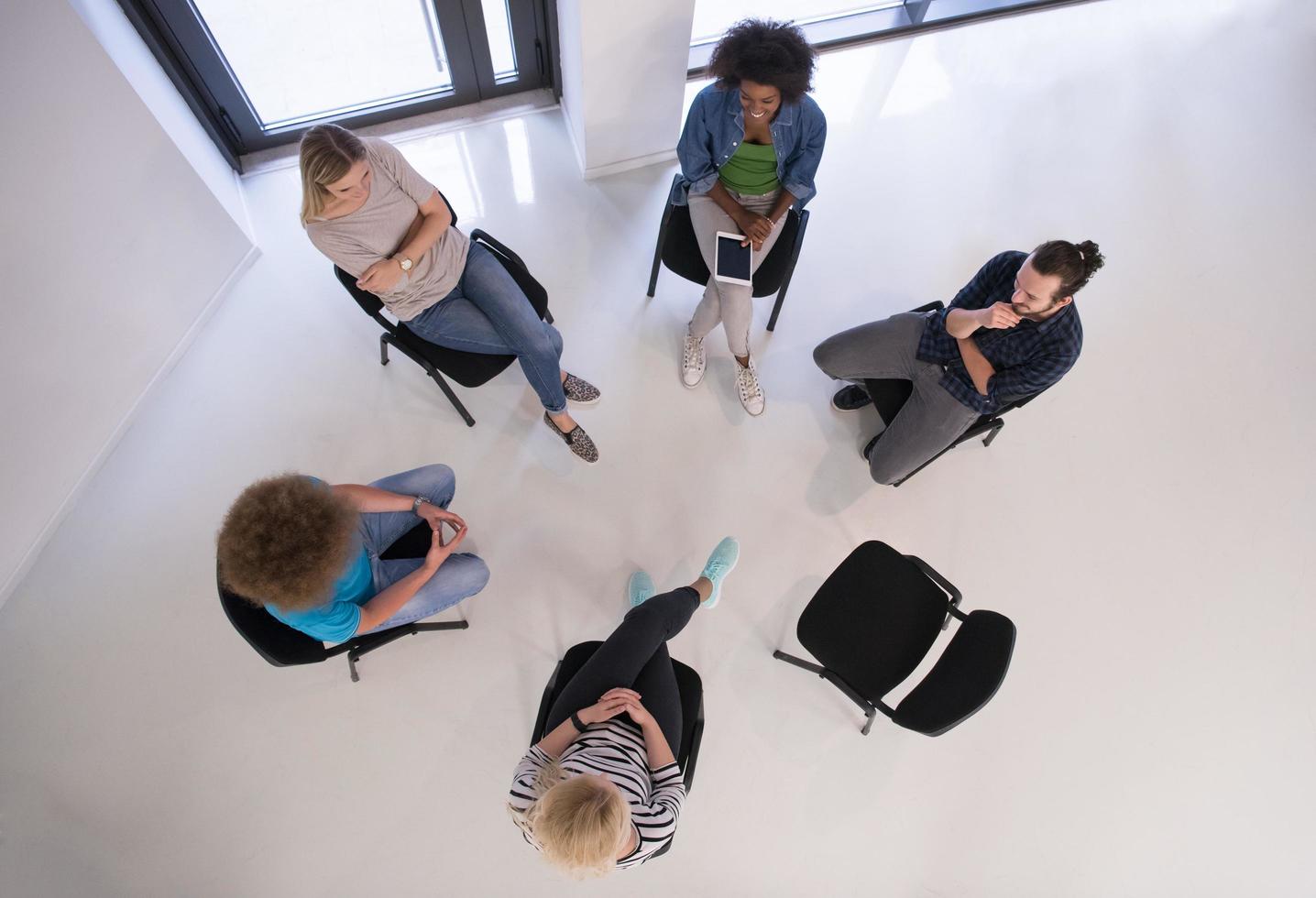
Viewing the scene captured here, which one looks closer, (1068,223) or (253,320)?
(253,320)

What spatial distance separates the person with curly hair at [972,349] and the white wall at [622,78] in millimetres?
1384

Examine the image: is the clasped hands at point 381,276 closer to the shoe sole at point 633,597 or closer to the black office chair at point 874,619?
the shoe sole at point 633,597

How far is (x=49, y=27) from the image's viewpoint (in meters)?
1.91

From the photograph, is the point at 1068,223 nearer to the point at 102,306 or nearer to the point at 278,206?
the point at 278,206

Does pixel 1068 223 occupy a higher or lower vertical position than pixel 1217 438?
higher

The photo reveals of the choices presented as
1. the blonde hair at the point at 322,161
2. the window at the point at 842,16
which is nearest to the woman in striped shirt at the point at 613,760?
the blonde hair at the point at 322,161

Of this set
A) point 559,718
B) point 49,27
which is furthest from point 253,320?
point 559,718

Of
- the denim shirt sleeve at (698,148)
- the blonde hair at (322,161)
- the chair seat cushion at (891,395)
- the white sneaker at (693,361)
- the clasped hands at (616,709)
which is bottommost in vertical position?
the white sneaker at (693,361)

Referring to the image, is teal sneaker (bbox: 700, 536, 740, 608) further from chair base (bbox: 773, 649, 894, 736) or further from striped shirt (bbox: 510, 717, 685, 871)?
striped shirt (bbox: 510, 717, 685, 871)

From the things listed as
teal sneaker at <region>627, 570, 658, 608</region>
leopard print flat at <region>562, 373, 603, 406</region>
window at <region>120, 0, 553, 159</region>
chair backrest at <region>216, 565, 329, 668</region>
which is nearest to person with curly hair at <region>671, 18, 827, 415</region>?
leopard print flat at <region>562, 373, 603, 406</region>

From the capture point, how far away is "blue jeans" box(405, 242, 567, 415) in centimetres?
218

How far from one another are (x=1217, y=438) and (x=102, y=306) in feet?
14.2

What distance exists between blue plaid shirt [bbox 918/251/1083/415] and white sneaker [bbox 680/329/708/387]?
856mm

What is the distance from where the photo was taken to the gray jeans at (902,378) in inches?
83.7
